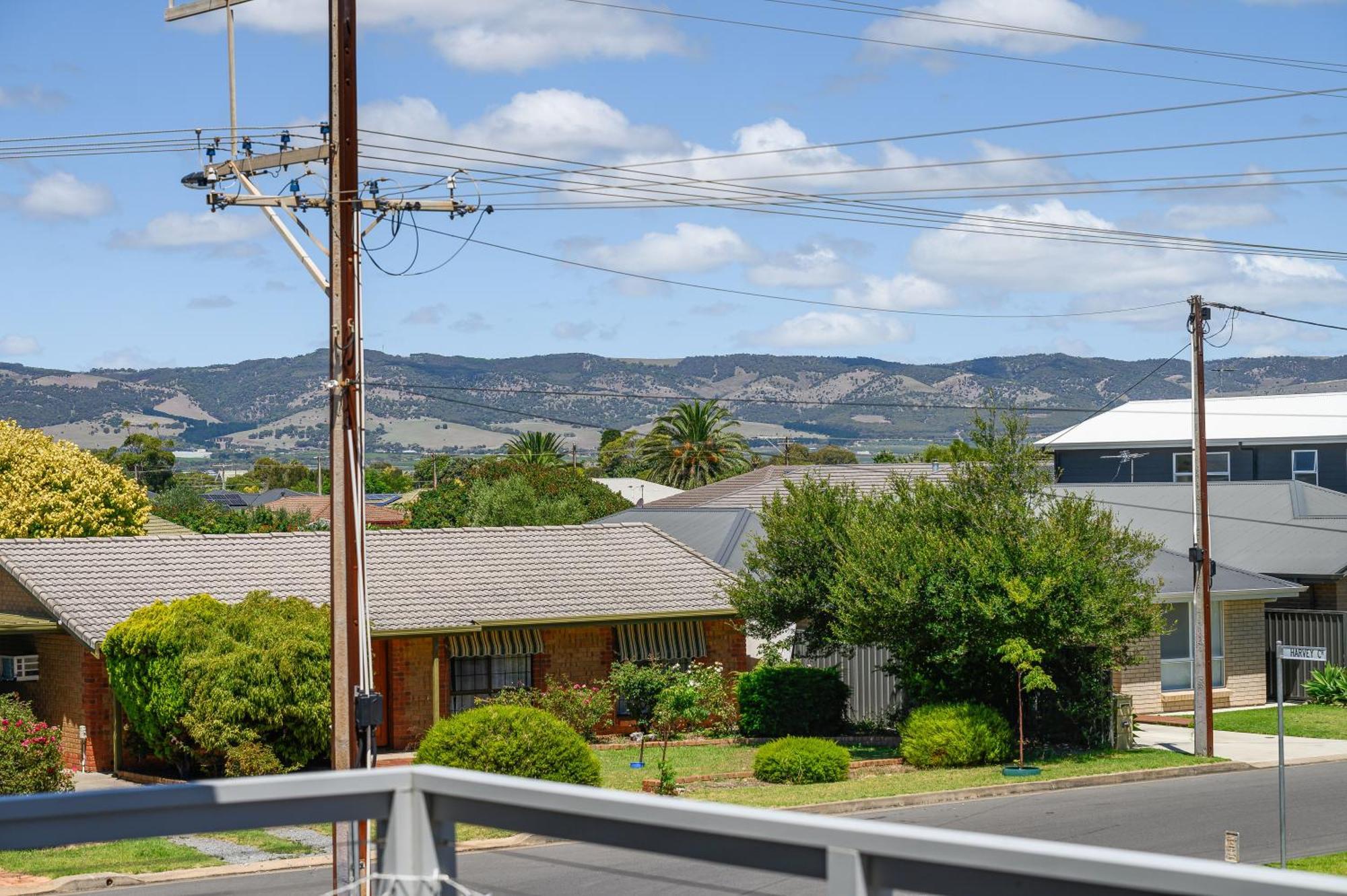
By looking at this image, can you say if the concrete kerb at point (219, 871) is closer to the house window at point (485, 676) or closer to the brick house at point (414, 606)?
the brick house at point (414, 606)

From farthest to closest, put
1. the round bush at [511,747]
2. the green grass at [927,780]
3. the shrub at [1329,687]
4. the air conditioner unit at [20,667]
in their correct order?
the shrub at [1329,687]
the air conditioner unit at [20,667]
the green grass at [927,780]
the round bush at [511,747]

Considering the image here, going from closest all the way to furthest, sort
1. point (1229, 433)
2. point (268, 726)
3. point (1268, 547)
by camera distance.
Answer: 1. point (268, 726)
2. point (1268, 547)
3. point (1229, 433)

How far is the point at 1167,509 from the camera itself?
142ft

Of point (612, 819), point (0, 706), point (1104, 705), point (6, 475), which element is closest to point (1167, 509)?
point (1104, 705)

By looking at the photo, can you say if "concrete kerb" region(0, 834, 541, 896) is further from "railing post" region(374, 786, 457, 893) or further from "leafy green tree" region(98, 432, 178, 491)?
"leafy green tree" region(98, 432, 178, 491)

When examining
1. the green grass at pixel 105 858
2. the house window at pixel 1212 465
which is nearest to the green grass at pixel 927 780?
the green grass at pixel 105 858

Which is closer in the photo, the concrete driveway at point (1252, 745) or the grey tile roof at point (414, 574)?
the concrete driveway at point (1252, 745)

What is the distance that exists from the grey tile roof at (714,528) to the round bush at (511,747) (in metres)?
17.3

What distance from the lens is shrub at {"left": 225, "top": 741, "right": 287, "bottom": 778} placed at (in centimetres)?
2622

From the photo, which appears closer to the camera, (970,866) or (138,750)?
(970,866)

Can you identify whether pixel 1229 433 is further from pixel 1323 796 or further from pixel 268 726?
pixel 268 726

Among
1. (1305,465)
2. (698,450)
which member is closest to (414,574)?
(1305,465)

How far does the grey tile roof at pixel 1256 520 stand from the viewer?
40219 mm

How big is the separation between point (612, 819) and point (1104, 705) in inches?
1123
